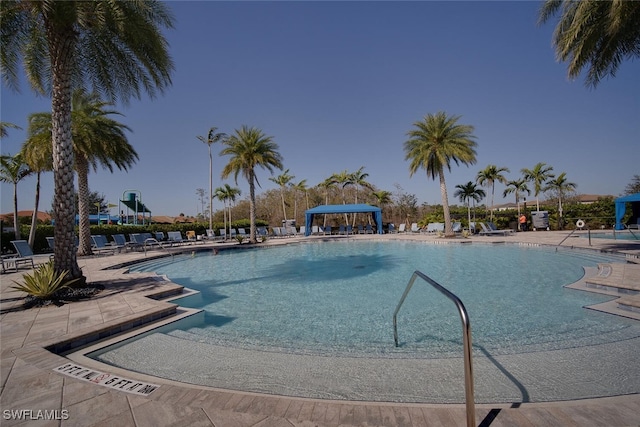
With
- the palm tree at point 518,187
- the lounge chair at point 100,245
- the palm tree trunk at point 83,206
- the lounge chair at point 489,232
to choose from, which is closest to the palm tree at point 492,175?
the palm tree at point 518,187

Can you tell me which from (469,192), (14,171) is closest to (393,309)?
(14,171)

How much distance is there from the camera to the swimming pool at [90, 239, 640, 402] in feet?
10.1

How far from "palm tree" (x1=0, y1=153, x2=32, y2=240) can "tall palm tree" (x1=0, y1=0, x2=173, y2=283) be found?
11713 millimetres

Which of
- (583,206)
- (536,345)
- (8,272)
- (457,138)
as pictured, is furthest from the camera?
(583,206)

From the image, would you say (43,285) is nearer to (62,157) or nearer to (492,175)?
(62,157)

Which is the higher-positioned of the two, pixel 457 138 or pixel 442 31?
pixel 442 31

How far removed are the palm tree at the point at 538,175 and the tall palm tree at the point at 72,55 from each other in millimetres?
37169

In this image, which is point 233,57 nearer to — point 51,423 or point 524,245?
point 51,423

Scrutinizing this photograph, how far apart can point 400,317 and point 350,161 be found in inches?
1247

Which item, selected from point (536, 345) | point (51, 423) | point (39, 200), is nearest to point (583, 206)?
point (536, 345)

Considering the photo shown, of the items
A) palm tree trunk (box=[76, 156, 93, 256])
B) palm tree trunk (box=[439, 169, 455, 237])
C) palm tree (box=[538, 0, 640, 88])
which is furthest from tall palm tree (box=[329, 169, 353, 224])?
palm tree (box=[538, 0, 640, 88])

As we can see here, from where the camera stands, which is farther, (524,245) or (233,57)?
(524,245)

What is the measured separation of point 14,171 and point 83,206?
7.22 m

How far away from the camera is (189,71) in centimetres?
1313
